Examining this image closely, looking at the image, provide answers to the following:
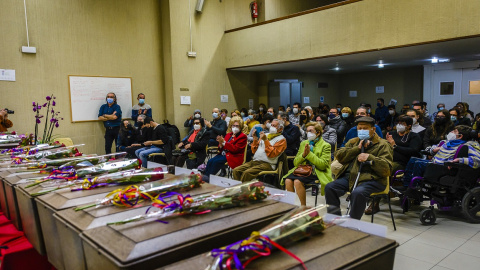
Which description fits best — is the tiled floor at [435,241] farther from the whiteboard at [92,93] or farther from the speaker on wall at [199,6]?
the speaker on wall at [199,6]

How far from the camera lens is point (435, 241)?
345 cm

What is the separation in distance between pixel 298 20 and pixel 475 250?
6.17 m

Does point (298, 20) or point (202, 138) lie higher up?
point (298, 20)

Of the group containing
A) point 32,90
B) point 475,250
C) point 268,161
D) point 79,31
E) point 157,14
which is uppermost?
point 157,14

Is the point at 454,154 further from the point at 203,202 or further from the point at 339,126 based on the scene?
the point at 203,202

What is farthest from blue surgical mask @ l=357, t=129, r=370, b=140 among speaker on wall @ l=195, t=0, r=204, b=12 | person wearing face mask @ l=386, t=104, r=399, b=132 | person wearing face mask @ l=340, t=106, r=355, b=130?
speaker on wall @ l=195, t=0, r=204, b=12

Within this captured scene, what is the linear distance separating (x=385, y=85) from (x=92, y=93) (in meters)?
9.48

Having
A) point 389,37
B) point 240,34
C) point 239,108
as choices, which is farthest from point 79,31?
point 389,37

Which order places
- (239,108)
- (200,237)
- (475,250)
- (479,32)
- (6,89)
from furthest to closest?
(239,108), (6,89), (479,32), (475,250), (200,237)

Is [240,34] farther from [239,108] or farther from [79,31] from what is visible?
[79,31]

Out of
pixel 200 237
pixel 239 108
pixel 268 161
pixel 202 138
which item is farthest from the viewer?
pixel 239 108

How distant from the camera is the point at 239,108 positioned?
10.8 m

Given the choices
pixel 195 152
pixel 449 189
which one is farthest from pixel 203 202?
pixel 195 152

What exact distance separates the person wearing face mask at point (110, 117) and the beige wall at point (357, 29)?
3.62 m
